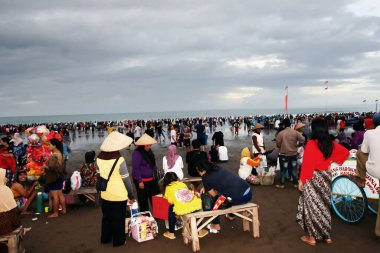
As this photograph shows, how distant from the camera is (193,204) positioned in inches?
181

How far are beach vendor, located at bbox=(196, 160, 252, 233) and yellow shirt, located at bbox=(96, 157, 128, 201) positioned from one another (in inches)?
51.1

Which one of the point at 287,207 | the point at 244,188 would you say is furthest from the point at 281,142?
the point at 244,188

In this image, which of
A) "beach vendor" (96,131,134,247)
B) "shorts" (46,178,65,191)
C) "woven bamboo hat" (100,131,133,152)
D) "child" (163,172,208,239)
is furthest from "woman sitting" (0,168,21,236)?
"child" (163,172,208,239)

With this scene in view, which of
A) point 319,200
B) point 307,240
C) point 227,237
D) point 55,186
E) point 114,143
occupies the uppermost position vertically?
point 114,143

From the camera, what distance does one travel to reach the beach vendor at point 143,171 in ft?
17.6

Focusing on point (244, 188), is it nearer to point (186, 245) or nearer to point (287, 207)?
point (186, 245)

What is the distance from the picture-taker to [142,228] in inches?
192

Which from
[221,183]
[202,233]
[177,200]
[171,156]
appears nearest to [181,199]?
[177,200]

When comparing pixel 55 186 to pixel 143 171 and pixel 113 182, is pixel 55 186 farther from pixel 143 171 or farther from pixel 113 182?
pixel 113 182

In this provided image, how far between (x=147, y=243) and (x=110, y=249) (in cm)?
62

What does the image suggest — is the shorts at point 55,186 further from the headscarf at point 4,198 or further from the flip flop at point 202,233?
the flip flop at point 202,233

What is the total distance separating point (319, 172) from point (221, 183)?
1522 mm

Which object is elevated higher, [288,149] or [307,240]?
[288,149]

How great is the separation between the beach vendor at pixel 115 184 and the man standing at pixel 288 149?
4776 millimetres
